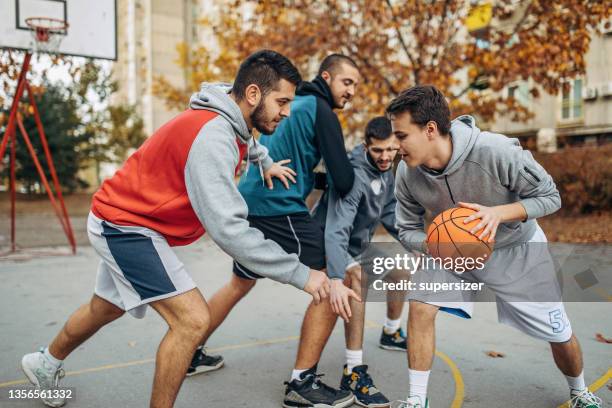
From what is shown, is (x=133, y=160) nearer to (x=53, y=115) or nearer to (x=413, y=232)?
(x=413, y=232)

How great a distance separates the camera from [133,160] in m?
2.74

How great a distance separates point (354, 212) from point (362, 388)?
41.4 inches

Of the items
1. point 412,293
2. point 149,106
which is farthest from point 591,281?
point 149,106

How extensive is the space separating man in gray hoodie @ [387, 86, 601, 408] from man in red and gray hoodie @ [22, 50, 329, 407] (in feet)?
1.96

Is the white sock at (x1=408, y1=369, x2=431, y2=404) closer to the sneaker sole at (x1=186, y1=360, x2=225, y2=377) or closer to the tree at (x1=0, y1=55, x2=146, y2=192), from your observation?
the sneaker sole at (x1=186, y1=360, x2=225, y2=377)

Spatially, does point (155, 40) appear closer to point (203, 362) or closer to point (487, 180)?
Result: point (203, 362)

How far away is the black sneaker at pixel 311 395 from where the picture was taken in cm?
308

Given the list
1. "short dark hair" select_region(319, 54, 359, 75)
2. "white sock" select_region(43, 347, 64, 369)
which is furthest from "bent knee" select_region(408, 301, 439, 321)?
"white sock" select_region(43, 347, 64, 369)

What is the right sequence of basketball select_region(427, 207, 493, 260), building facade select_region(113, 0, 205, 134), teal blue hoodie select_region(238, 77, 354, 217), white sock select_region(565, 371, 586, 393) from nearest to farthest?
basketball select_region(427, 207, 493, 260) → white sock select_region(565, 371, 586, 393) → teal blue hoodie select_region(238, 77, 354, 217) → building facade select_region(113, 0, 205, 134)

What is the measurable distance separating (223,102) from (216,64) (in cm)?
1567

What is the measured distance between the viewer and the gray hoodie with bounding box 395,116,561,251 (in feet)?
9.10

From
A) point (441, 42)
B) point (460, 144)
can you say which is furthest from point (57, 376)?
point (441, 42)

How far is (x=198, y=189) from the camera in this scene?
8.13 ft

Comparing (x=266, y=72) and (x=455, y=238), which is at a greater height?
(x=266, y=72)
